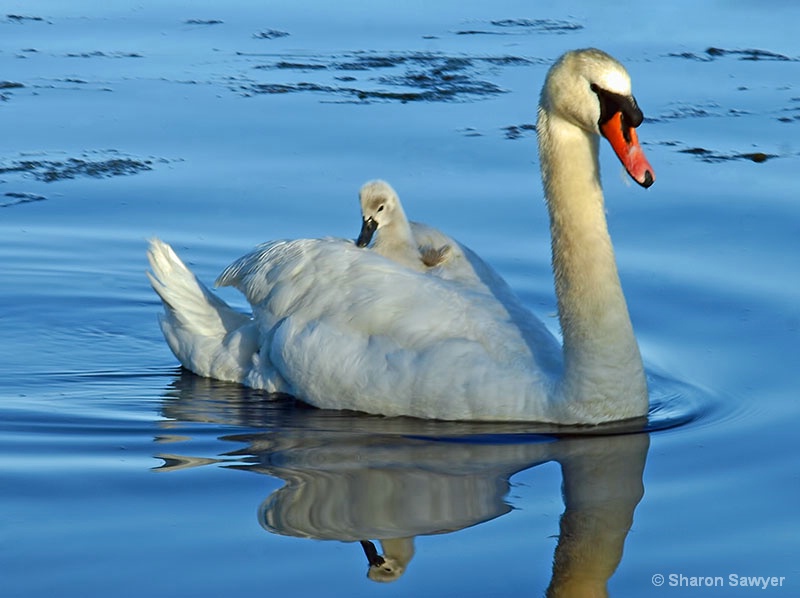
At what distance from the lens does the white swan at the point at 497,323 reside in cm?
731

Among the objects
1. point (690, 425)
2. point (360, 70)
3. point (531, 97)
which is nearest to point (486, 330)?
point (690, 425)

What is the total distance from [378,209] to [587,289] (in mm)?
1418

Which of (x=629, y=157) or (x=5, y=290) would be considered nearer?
(x=629, y=157)

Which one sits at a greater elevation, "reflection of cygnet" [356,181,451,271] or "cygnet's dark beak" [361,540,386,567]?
"reflection of cygnet" [356,181,451,271]

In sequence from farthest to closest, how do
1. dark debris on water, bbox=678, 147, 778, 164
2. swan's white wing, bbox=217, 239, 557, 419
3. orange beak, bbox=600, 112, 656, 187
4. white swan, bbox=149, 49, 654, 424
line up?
dark debris on water, bbox=678, 147, 778, 164 < swan's white wing, bbox=217, 239, 557, 419 < white swan, bbox=149, 49, 654, 424 < orange beak, bbox=600, 112, 656, 187

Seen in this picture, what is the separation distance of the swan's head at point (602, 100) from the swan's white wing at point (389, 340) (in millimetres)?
1098

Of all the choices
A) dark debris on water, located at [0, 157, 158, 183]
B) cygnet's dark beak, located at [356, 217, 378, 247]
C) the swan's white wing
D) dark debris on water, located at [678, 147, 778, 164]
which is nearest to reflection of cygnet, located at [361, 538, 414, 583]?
the swan's white wing

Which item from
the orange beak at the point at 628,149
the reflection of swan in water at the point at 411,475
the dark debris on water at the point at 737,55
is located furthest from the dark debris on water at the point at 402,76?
the orange beak at the point at 628,149

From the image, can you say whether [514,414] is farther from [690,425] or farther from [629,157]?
[629,157]

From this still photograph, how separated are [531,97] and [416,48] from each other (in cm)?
188

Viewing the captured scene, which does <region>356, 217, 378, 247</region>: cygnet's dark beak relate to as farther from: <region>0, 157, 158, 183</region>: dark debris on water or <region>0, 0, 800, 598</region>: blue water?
<region>0, 157, 158, 183</region>: dark debris on water

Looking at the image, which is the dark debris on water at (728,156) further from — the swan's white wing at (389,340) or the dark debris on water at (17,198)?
the dark debris on water at (17,198)

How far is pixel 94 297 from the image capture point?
9609mm

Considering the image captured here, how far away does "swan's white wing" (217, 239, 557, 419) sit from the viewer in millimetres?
7566
